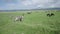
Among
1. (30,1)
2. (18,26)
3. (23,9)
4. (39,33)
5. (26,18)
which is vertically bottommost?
(39,33)

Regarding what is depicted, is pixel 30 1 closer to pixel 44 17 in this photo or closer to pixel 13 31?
pixel 44 17

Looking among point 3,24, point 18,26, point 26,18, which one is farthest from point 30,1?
point 3,24

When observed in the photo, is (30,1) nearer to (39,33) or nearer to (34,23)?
(34,23)

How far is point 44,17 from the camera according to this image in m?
2.03

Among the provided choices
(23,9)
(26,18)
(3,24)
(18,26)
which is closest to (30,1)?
(23,9)

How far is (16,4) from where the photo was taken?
2.04 meters

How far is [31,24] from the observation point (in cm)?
200

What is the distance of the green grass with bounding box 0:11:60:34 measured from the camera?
6.47ft

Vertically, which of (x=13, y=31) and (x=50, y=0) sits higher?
(x=50, y=0)

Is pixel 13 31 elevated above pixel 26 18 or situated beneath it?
situated beneath

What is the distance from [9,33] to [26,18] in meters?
0.40

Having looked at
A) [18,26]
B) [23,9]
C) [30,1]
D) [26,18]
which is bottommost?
[18,26]

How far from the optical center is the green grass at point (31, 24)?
1.97m

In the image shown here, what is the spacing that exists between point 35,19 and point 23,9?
286 millimetres
